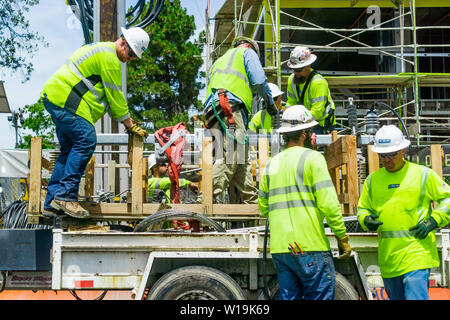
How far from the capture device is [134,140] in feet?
20.4

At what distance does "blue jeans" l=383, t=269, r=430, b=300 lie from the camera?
4863 millimetres

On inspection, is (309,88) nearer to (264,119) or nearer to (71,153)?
(264,119)

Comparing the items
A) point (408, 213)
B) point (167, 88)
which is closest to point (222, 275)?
point (408, 213)

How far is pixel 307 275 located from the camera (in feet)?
15.2

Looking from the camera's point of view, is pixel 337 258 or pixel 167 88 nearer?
pixel 337 258

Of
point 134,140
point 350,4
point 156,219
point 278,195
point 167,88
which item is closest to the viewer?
point 278,195

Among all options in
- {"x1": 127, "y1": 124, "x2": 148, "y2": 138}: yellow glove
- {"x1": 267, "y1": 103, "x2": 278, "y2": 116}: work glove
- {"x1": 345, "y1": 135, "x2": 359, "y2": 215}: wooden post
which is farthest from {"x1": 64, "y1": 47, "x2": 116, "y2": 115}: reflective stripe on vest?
{"x1": 345, "y1": 135, "x2": 359, "y2": 215}: wooden post

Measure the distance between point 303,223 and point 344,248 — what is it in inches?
19.1

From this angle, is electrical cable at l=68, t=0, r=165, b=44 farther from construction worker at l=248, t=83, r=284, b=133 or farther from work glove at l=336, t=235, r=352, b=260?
work glove at l=336, t=235, r=352, b=260

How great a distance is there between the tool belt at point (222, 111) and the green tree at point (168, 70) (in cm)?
2315

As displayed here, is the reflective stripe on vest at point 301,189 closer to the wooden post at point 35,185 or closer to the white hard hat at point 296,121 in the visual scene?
the white hard hat at point 296,121

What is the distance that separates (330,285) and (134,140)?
270cm

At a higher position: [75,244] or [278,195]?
[278,195]
